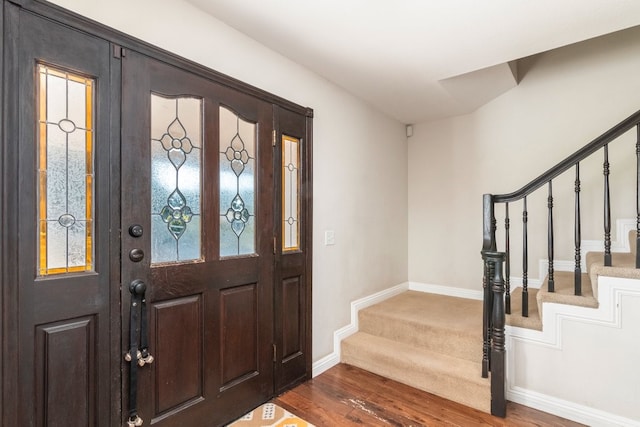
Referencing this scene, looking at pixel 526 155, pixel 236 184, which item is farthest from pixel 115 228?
pixel 526 155

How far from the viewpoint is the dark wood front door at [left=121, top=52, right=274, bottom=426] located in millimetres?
1536

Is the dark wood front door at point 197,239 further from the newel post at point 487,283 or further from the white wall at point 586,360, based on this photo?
the white wall at point 586,360

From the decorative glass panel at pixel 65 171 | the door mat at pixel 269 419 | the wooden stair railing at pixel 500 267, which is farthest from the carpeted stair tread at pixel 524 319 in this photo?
the decorative glass panel at pixel 65 171

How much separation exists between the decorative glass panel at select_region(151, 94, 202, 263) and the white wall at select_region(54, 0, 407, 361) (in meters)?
0.35

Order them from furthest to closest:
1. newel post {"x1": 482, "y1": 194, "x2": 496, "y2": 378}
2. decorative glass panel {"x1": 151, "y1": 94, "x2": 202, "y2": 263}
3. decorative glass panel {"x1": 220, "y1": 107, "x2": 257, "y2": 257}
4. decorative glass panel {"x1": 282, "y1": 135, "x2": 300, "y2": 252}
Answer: decorative glass panel {"x1": 282, "y1": 135, "x2": 300, "y2": 252} < newel post {"x1": 482, "y1": 194, "x2": 496, "y2": 378} < decorative glass panel {"x1": 220, "y1": 107, "x2": 257, "y2": 257} < decorative glass panel {"x1": 151, "y1": 94, "x2": 202, "y2": 263}

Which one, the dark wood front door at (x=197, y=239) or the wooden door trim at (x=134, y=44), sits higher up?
the wooden door trim at (x=134, y=44)

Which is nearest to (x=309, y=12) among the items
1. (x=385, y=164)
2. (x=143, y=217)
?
(x=143, y=217)

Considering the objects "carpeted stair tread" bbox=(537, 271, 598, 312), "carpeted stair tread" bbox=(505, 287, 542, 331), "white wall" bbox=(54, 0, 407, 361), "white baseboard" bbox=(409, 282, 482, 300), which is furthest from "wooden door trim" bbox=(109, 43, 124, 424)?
"white baseboard" bbox=(409, 282, 482, 300)

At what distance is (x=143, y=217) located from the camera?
1542 millimetres

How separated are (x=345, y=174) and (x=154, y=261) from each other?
1.76 metres

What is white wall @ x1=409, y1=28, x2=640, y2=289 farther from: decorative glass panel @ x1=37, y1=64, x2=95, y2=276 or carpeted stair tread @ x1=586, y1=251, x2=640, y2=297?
decorative glass panel @ x1=37, y1=64, x2=95, y2=276

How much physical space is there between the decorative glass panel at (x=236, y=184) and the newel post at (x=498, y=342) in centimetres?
161

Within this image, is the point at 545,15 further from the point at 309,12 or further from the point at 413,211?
the point at 413,211

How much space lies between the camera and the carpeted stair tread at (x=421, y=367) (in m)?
2.12
